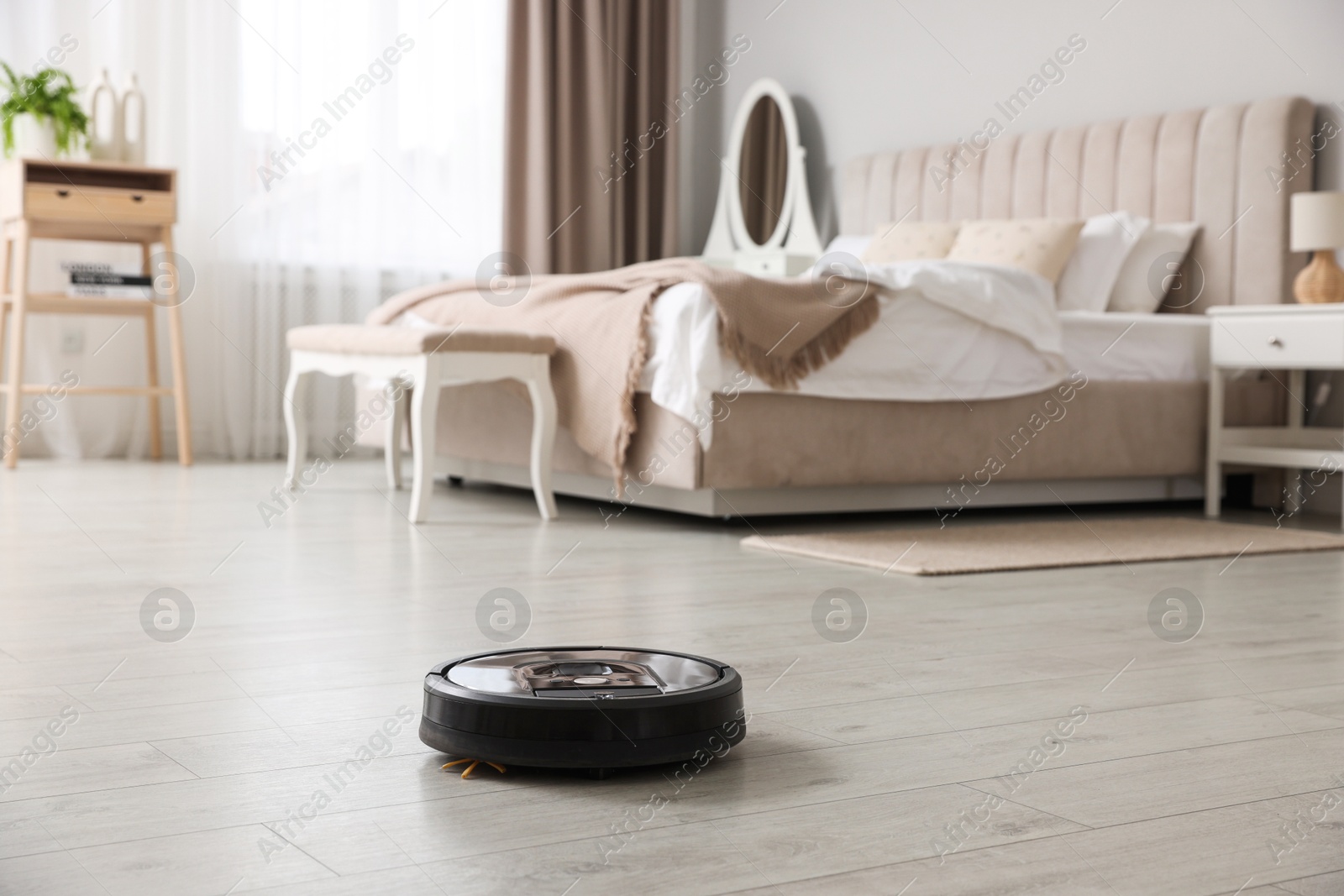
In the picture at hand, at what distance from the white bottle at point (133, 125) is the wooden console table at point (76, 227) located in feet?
0.33

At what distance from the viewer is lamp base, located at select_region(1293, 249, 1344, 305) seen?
355 centimetres

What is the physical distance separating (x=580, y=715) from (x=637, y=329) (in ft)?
6.74

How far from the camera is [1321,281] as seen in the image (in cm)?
357

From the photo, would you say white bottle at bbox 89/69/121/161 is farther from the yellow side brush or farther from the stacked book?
the yellow side brush

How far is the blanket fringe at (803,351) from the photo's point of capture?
3064 mm

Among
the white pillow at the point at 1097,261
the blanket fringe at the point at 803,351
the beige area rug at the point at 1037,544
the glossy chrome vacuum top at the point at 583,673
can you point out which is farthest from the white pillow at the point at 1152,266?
the glossy chrome vacuum top at the point at 583,673

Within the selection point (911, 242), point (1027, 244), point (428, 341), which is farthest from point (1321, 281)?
point (428, 341)

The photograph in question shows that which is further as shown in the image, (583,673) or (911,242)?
(911,242)

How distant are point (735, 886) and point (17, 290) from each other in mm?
4034

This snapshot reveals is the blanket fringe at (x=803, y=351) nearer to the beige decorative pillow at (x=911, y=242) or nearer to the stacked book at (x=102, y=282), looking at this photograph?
the beige decorative pillow at (x=911, y=242)

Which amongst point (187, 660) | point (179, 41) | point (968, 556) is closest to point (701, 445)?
point (968, 556)

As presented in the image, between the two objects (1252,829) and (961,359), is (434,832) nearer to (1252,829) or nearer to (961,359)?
(1252,829)

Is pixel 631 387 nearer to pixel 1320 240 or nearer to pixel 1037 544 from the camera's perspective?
pixel 1037 544

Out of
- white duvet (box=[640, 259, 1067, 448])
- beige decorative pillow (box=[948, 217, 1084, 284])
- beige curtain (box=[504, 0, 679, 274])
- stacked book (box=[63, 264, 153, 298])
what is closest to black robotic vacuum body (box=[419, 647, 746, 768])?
white duvet (box=[640, 259, 1067, 448])
